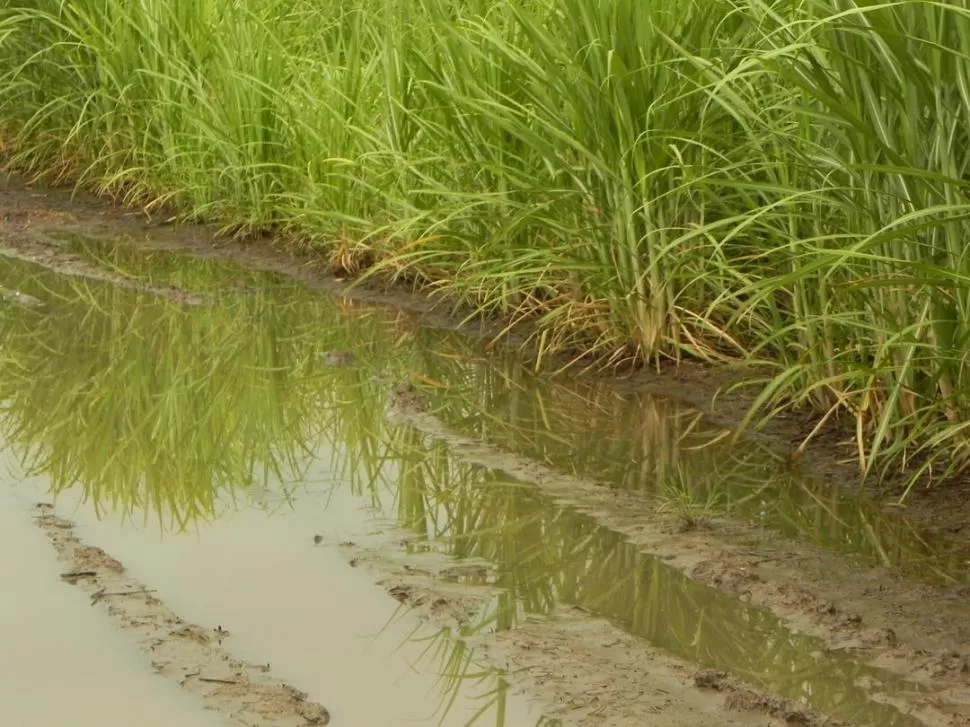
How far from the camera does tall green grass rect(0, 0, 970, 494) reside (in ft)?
10.9

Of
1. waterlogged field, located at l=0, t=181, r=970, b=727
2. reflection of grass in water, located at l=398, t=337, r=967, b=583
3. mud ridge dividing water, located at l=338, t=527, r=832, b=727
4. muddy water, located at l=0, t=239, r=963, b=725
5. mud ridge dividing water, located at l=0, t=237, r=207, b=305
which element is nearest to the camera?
mud ridge dividing water, located at l=338, t=527, r=832, b=727

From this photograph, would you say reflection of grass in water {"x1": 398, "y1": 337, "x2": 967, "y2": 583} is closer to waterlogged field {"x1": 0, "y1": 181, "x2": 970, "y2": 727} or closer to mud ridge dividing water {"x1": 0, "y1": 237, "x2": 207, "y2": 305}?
waterlogged field {"x1": 0, "y1": 181, "x2": 970, "y2": 727}

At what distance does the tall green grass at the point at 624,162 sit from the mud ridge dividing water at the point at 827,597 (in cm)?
30

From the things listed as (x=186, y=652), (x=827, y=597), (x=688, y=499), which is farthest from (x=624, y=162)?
(x=186, y=652)

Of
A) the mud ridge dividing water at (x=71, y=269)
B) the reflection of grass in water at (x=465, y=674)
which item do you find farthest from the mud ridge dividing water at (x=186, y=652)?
the mud ridge dividing water at (x=71, y=269)

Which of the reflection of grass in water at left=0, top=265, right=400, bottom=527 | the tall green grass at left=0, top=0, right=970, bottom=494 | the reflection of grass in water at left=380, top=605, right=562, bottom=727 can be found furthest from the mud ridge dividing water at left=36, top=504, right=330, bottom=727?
the tall green grass at left=0, top=0, right=970, bottom=494

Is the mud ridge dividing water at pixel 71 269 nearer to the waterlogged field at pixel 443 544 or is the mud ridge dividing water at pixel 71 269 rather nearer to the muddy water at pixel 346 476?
the muddy water at pixel 346 476

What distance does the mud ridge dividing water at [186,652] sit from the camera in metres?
2.53

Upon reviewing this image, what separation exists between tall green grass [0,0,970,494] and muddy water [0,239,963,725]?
241 mm

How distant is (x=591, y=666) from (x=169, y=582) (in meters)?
0.88

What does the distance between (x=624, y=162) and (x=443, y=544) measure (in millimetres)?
1309

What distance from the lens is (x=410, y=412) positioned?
420 centimetres

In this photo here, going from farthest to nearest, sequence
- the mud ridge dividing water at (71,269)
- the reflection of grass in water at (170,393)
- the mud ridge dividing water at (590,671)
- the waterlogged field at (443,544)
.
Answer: the mud ridge dividing water at (71,269) < the reflection of grass in water at (170,393) < the waterlogged field at (443,544) < the mud ridge dividing water at (590,671)

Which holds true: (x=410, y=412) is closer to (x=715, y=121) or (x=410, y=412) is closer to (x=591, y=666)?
(x=715, y=121)
